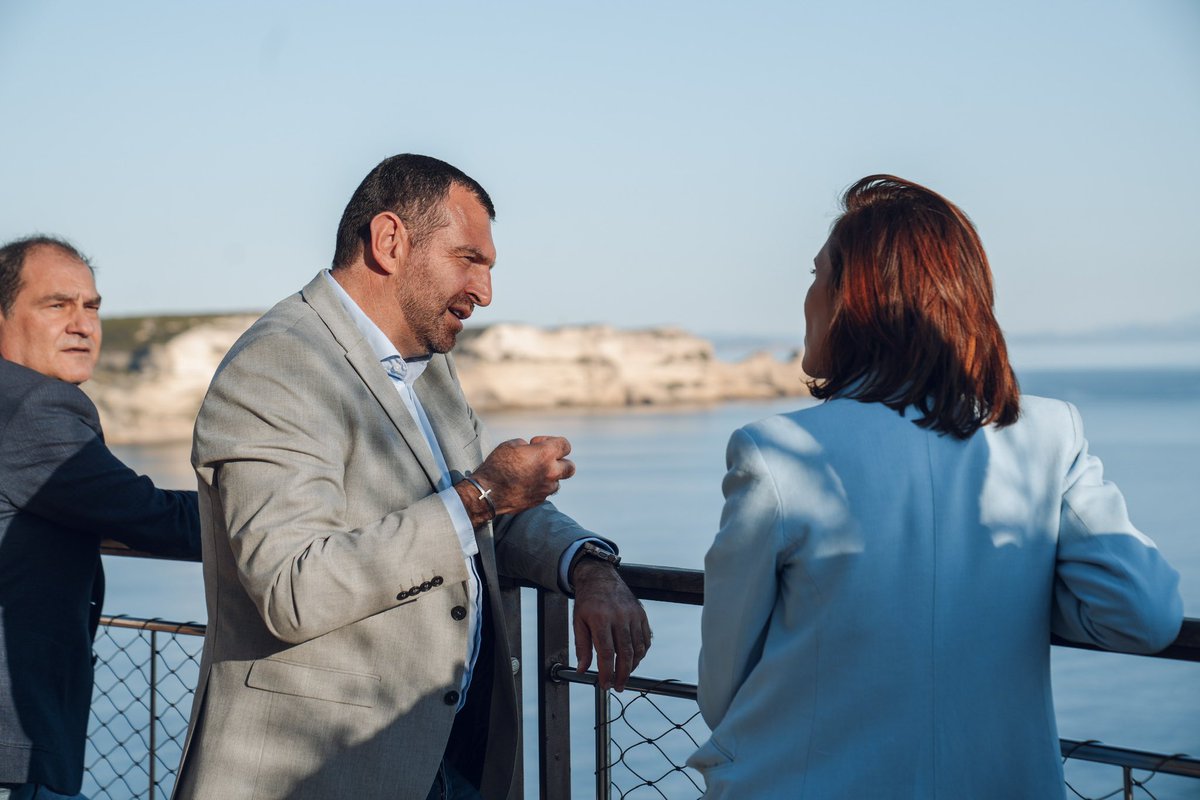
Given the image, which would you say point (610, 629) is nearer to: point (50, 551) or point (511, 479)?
point (511, 479)

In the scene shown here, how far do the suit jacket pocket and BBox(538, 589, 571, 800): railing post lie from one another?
503mm

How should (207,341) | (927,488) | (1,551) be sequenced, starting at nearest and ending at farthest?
(927,488), (1,551), (207,341)

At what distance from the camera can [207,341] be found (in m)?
48.3

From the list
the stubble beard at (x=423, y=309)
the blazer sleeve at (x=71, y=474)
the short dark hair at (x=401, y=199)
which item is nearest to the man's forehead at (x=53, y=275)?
the blazer sleeve at (x=71, y=474)

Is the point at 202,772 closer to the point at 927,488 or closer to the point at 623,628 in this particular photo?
the point at 623,628

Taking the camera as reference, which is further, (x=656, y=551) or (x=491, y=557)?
(x=656, y=551)

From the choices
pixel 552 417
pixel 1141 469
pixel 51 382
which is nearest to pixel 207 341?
pixel 552 417

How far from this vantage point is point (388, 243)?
198 centimetres

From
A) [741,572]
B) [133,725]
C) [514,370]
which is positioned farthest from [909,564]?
[514,370]

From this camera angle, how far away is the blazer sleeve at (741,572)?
128 cm

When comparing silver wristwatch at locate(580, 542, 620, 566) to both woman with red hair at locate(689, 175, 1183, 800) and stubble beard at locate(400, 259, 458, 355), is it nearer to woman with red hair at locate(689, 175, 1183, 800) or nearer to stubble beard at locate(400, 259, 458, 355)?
stubble beard at locate(400, 259, 458, 355)

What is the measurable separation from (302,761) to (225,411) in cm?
54

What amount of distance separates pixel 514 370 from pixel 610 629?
60.8 metres

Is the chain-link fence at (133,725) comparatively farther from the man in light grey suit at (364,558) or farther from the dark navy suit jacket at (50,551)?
the man in light grey suit at (364,558)
